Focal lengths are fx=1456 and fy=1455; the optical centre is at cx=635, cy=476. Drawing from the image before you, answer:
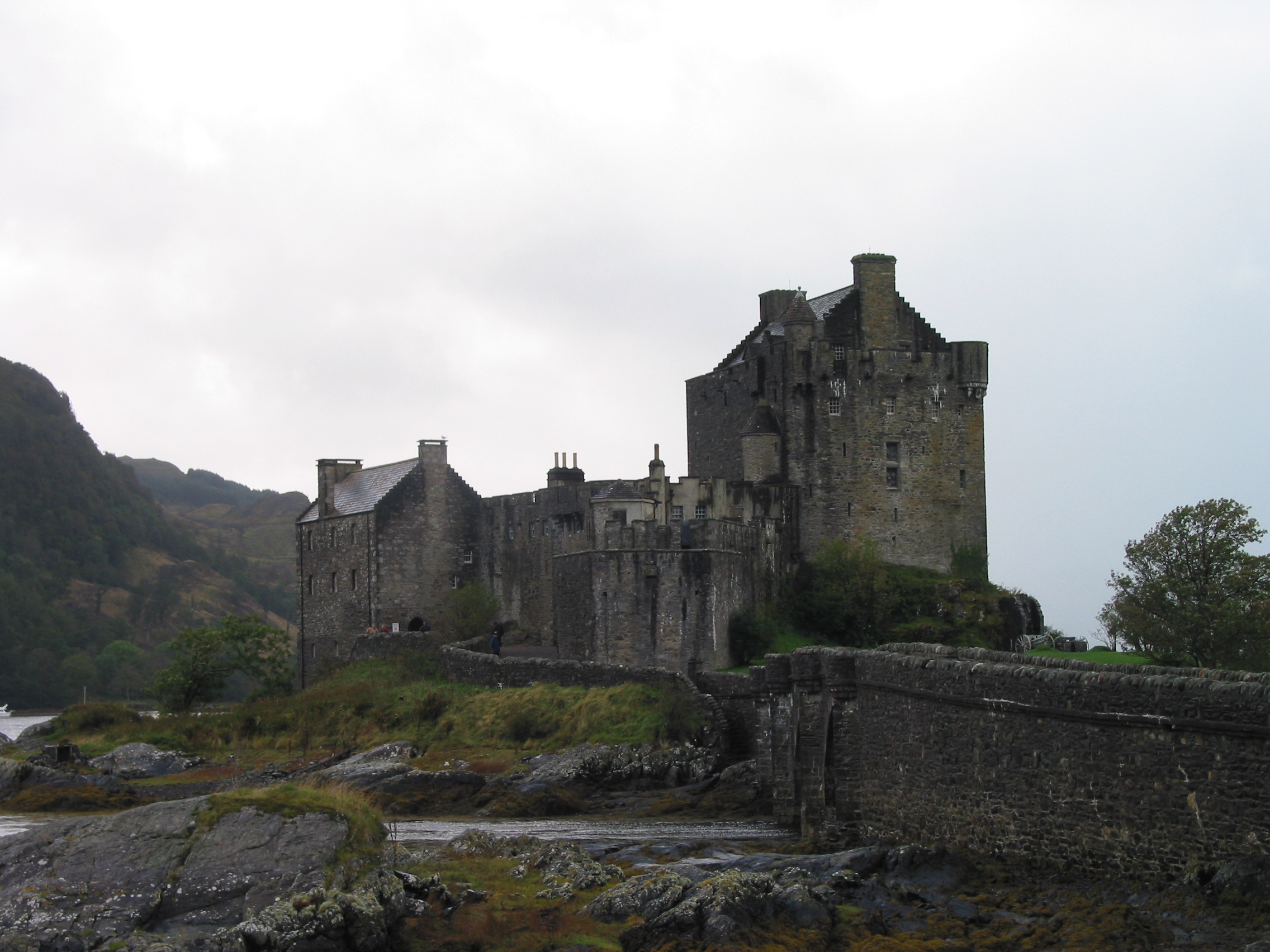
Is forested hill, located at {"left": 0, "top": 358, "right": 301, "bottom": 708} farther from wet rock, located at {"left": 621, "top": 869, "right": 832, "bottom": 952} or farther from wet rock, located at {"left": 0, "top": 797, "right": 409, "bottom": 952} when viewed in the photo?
wet rock, located at {"left": 621, "top": 869, "right": 832, "bottom": 952}

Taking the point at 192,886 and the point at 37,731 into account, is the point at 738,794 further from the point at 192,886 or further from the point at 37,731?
the point at 37,731

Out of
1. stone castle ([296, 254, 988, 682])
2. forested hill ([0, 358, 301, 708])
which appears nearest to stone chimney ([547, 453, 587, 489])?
stone castle ([296, 254, 988, 682])

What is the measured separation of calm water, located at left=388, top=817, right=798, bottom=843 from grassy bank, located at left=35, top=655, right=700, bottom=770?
5980 mm

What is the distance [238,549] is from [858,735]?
17945cm

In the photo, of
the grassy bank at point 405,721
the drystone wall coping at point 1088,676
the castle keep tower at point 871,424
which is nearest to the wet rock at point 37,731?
the grassy bank at point 405,721

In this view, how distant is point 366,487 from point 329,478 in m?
3.03

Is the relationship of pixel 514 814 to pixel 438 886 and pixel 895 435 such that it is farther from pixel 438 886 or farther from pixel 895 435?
pixel 895 435

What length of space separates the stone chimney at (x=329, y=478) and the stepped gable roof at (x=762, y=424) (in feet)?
66.0

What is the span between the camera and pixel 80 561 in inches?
5871

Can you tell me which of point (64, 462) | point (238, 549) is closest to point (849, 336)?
point (64, 462)

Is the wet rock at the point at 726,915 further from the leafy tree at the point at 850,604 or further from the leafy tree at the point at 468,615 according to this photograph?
the leafy tree at the point at 468,615

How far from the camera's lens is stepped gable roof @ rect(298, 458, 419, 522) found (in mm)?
58750

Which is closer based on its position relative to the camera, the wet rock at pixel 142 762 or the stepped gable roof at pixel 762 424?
the wet rock at pixel 142 762

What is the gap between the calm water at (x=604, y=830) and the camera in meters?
25.9
